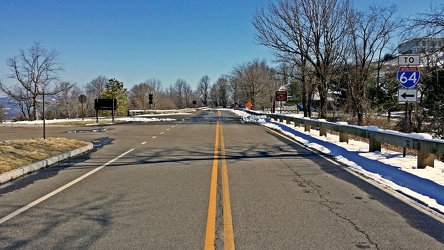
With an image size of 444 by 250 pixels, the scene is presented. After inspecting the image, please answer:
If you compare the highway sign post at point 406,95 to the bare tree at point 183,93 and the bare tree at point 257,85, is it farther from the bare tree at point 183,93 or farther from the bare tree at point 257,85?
the bare tree at point 183,93

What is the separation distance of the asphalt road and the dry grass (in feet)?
2.35

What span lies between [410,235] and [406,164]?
554 cm

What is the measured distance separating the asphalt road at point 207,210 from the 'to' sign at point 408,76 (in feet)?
10.9

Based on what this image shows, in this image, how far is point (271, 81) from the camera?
106562 millimetres

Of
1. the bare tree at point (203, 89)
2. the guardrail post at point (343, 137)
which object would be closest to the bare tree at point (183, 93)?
the bare tree at point (203, 89)

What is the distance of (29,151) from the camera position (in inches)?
444

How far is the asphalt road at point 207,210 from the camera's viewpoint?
4535 mm

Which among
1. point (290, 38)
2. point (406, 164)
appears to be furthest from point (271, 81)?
point (406, 164)

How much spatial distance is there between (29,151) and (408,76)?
1125 cm

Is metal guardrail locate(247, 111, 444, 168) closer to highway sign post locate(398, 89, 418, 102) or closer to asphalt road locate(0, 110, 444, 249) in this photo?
highway sign post locate(398, 89, 418, 102)

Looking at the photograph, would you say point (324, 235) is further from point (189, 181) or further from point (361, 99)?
point (361, 99)

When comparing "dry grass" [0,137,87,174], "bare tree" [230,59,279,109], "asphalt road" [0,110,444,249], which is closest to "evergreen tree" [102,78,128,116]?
"bare tree" [230,59,279,109]

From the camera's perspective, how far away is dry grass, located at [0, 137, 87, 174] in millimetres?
9398

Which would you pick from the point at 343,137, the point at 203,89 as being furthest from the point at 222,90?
the point at 343,137
